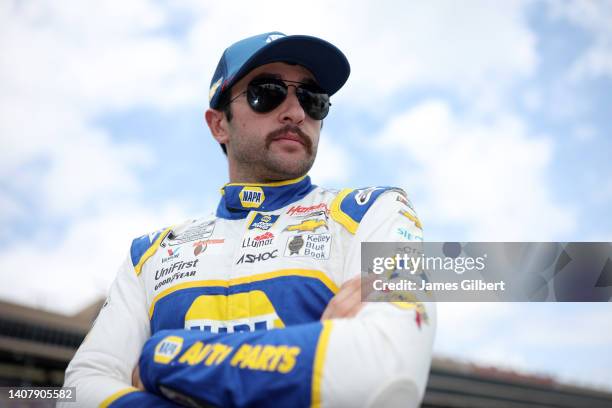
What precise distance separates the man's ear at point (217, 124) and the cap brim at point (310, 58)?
15.2 inches

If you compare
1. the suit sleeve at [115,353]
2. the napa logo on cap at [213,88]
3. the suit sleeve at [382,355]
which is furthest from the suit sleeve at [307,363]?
the napa logo on cap at [213,88]

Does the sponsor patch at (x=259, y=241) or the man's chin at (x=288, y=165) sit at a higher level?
the man's chin at (x=288, y=165)

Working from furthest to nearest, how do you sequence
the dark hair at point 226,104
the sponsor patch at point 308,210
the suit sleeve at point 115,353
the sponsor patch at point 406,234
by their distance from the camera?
the dark hair at point 226,104 < the sponsor patch at point 308,210 < the sponsor patch at point 406,234 < the suit sleeve at point 115,353

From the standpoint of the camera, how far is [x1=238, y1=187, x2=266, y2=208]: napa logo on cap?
2.66 metres

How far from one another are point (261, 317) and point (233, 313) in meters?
0.13

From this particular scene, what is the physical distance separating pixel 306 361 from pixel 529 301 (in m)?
2.09

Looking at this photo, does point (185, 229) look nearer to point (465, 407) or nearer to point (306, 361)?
point (306, 361)

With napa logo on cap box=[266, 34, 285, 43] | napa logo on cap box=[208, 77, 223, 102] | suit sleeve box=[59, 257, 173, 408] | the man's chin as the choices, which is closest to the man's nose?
the man's chin

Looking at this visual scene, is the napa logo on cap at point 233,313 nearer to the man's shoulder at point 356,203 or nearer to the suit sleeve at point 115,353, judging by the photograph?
the suit sleeve at point 115,353

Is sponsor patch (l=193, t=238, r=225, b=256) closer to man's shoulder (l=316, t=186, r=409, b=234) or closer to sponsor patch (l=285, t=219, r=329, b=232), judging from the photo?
sponsor patch (l=285, t=219, r=329, b=232)

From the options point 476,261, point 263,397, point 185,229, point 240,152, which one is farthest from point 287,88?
point 263,397

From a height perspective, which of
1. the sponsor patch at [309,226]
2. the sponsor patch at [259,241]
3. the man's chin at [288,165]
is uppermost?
the man's chin at [288,165]

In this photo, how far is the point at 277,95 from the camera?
8.93 feet

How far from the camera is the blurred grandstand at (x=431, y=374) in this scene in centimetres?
3144
